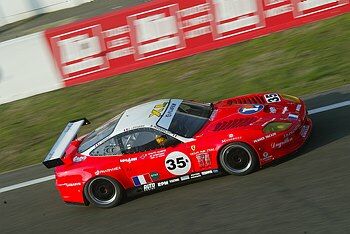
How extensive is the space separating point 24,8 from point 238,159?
23411 mm

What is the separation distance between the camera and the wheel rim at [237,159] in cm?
809

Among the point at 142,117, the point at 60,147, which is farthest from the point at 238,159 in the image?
the point at 60,147

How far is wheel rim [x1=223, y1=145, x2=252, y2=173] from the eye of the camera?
809 cm

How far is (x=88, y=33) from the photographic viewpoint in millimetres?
14219

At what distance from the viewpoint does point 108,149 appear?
8.62 meters

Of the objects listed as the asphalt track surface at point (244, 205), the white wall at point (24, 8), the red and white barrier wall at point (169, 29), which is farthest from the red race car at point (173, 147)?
the white wall at point (24, 8)

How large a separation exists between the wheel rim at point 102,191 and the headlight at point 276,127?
2493 mm

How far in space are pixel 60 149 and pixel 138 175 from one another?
4.54ft

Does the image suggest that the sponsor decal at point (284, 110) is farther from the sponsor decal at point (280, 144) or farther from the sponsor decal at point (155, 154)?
the sponsor decal at point (155, 154)

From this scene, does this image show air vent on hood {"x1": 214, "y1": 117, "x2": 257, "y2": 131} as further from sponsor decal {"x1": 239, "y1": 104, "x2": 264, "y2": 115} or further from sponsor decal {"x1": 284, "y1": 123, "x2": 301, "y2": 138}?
sponsor decal {"x1": 284, "y1": 123, "x2": 301, "y2": 138}

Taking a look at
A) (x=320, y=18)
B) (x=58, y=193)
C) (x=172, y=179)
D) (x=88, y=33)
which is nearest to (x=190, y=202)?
(x=172, y=179)

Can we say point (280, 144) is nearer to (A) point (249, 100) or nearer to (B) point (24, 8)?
(A) point (249, 100)

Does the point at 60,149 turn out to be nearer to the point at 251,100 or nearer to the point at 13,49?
the point at 251,100

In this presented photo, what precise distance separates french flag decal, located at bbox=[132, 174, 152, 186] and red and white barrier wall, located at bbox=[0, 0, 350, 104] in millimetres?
6488
